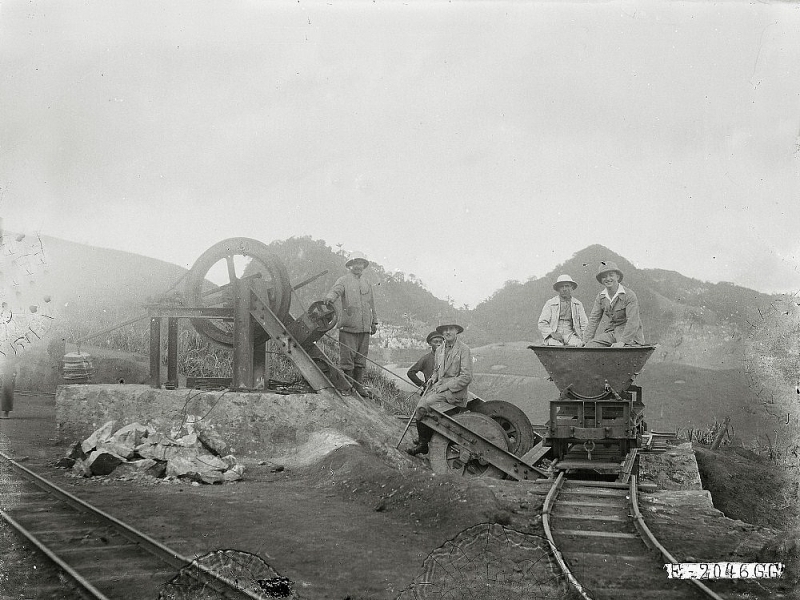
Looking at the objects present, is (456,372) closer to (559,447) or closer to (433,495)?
(559,447)

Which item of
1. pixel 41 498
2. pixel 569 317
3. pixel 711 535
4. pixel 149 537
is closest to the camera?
pixel 149 537

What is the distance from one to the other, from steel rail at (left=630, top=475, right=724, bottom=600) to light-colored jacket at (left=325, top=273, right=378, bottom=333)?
15.4 feet

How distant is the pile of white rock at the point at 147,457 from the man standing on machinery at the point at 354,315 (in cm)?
261

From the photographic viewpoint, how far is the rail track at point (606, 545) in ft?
13.5

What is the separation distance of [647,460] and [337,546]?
17.8 ft

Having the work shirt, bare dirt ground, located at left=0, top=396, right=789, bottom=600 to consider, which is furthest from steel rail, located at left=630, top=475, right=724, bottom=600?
the work shirt

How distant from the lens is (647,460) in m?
9.05

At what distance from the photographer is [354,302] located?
9.94 metres

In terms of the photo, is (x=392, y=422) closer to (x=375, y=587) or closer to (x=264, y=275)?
(x=264, y=275)

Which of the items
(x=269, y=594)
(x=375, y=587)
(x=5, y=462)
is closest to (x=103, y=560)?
(x=269, y=594)

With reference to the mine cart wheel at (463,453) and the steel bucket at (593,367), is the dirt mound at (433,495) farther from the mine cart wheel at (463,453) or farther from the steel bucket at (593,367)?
the steel bucket at (593,367)

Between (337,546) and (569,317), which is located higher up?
(569,317)

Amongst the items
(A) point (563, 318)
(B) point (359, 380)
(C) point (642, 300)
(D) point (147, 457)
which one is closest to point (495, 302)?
(C) point (642, 300)

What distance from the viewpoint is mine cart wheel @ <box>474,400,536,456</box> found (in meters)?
8.78
